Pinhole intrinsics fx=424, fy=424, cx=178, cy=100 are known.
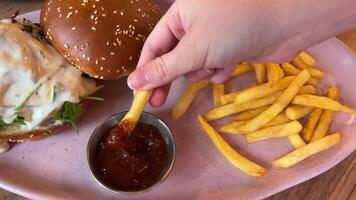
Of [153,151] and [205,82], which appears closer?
[153,151]

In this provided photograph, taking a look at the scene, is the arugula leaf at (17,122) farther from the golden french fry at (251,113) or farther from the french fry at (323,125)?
the french fry at (323,125)

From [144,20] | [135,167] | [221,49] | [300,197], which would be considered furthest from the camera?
[144,20]

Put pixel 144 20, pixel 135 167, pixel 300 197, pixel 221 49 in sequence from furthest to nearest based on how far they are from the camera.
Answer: pixel 144 20 < pixel 300 197 < pixel 135 167 < pixel 221 49

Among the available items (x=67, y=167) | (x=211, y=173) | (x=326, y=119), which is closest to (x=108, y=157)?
(x=67, y=167)

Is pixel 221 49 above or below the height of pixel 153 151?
above

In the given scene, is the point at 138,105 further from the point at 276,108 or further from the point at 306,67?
the point at 306,67

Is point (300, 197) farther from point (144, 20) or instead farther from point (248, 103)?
point (144, 20)

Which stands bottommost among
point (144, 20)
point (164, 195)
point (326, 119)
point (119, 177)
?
point (164, 195)
